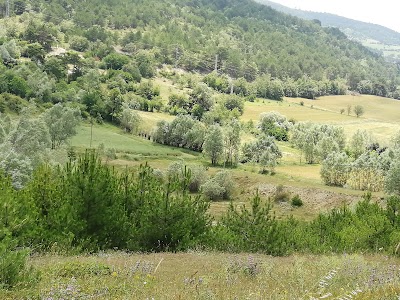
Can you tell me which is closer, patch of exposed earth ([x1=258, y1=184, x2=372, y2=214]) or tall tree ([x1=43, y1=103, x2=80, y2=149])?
patch of exposed earth ([x1=258, y1=184, x2=372, y2=214])

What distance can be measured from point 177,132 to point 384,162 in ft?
140

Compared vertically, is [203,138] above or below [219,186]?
above

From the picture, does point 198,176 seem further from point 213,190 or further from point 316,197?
point 316,197

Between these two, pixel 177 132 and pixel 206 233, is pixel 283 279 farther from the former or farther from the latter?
pixel 177 132

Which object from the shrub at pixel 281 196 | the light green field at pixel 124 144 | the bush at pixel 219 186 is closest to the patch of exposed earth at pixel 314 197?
the shrub at pixel 281 196

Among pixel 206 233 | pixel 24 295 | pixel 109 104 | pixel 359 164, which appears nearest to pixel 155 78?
pixel 109 104

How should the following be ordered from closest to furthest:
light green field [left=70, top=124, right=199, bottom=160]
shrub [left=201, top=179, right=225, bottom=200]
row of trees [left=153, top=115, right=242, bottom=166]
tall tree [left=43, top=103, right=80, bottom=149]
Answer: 1. shrub [left=201, top=179, right=225, bottom=200]
2. tall tree [left=43, top=103, right=80, bottom=149]
3. light green field [left=70, top=124, right=199, bottom=160]
4. row of trees [left=153, top=115, right=242, bottom=166]

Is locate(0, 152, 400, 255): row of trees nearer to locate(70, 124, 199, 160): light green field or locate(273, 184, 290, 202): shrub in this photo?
locate(273, 184, 290, 202): shrub

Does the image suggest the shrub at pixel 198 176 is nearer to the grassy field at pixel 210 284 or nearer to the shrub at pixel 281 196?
the shrub at pixel 281 196

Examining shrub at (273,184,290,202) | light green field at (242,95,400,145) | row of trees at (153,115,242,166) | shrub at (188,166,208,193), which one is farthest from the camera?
light green field at (242,95,400,145)

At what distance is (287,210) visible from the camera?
64312 millimetres

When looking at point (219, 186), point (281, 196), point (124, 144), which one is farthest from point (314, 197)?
point (124, 144)

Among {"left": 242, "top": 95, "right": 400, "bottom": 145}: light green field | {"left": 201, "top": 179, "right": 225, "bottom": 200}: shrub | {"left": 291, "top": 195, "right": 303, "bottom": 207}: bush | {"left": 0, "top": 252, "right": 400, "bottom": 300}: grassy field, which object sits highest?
{"left": 0, "top": 252, "right": 400, "bottom": 300}: grassy field

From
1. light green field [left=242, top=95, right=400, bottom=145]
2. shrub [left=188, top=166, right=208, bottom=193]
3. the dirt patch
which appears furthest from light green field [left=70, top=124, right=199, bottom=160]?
light green field [left=242, top=95, right=400, bottom=145]
